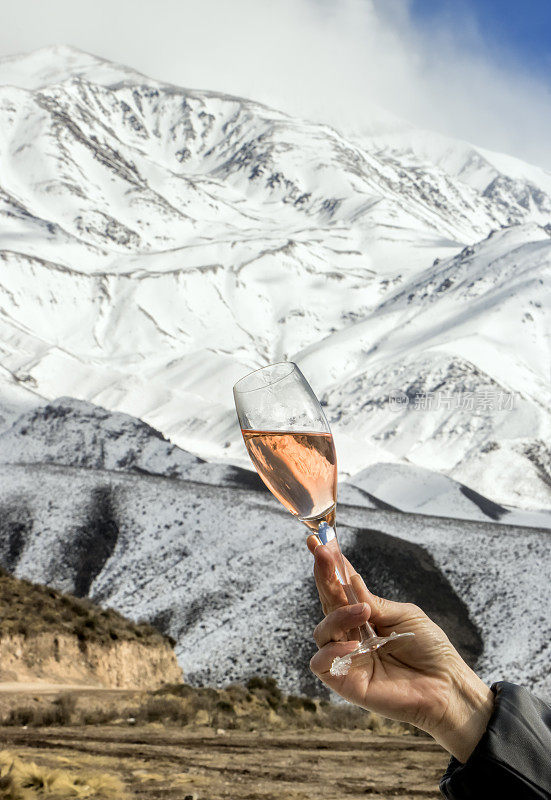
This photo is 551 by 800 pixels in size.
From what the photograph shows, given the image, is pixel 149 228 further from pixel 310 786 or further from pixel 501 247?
pixel 310 786

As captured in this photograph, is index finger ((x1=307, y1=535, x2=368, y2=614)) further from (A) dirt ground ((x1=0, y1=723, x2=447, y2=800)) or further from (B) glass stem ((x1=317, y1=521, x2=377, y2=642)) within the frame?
(A) dirt ground ((x1=0, y1=723, x2=447, y2=800))

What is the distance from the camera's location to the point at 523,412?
4666 centimetres

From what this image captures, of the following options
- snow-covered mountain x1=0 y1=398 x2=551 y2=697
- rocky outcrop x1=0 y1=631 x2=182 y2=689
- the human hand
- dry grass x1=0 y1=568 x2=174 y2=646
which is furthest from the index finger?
snow-covered mountain x1=0 y1=398 x2=551 y2=697

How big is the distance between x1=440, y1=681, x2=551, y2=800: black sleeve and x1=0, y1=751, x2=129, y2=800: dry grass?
4.11 m

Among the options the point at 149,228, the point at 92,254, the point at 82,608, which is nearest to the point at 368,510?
the point at 82,608

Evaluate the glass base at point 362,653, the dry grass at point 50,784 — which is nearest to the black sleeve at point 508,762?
the glass base at point 362,653

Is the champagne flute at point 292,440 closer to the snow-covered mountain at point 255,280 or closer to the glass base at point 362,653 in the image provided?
the glass base at point 362,653

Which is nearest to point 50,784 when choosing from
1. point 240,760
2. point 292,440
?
point 240,760

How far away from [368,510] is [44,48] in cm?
20145

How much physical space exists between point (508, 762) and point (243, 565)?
16.6m

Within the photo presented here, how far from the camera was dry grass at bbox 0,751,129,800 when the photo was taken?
455cm

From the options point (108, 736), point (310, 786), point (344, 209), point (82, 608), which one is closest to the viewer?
point (310, 786)

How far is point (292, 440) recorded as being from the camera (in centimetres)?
160

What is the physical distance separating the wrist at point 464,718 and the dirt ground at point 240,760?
13.3ft
